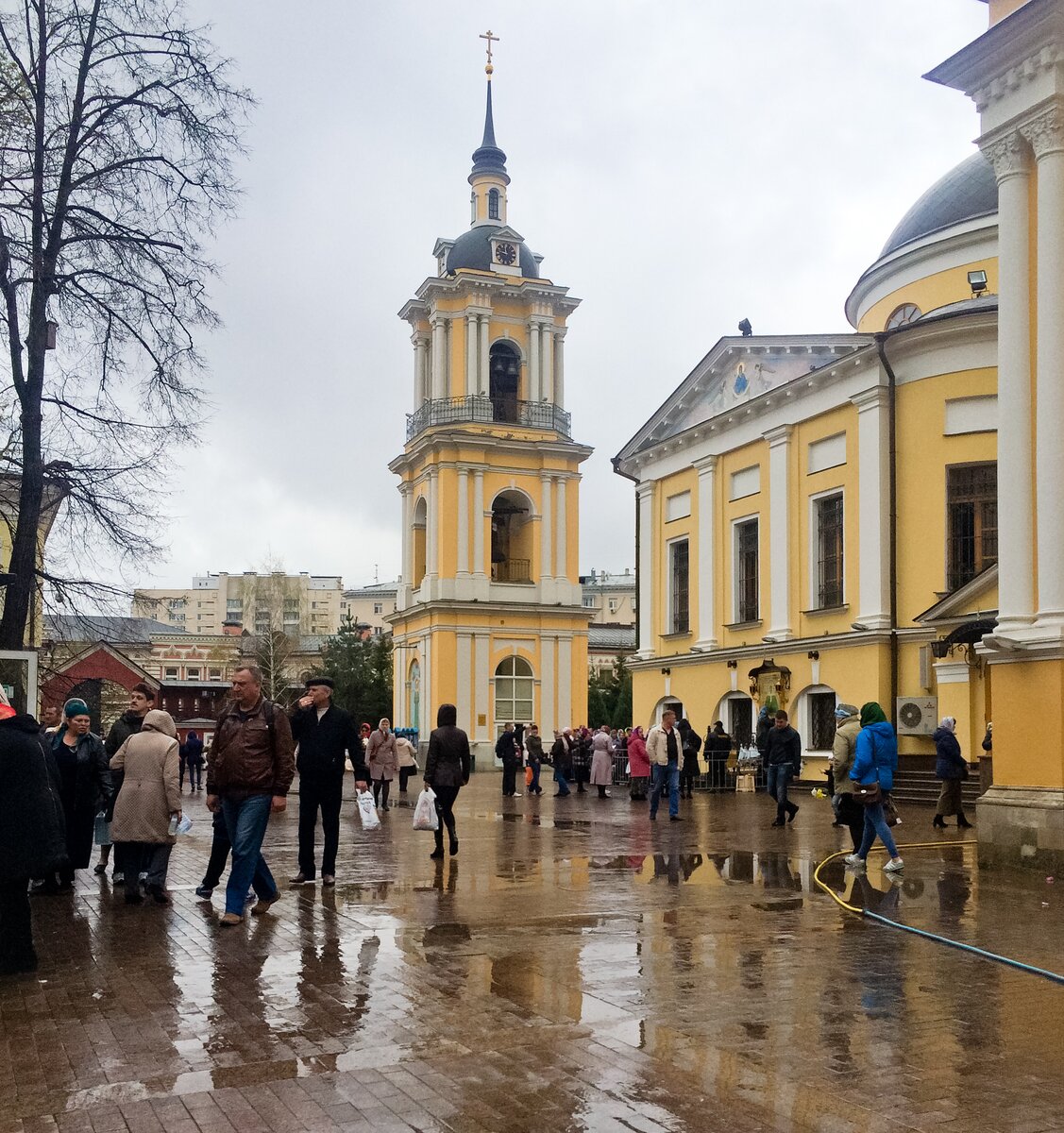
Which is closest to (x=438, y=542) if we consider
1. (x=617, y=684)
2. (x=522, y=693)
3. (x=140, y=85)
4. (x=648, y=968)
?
(x=522, y=693)

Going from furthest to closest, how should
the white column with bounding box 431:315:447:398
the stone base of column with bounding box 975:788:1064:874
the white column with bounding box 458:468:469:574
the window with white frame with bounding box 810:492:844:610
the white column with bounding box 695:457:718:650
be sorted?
the white column with bounding box 431:315:447:398 → the white column with bounding box 458:468:469:574 → the white column with bounding box 695:457:718:650 → the window with white frame with bounding box 810:492:844:610 → the stone base of column with bounding box 975:788:1064:874

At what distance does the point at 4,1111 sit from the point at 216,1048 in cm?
111

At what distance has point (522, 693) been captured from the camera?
5344cm

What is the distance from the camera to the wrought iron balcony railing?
174 feet

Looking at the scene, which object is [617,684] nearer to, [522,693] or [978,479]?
[522,693]

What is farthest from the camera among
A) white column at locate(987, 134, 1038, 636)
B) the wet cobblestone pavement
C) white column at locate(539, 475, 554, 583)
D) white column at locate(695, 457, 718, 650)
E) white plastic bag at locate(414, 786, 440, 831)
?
white column at locate(539, 475, 554, 583)

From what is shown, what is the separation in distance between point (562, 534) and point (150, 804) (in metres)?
43.9

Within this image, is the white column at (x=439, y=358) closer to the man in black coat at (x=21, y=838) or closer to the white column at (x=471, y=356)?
the white column at (x=471, y=356)

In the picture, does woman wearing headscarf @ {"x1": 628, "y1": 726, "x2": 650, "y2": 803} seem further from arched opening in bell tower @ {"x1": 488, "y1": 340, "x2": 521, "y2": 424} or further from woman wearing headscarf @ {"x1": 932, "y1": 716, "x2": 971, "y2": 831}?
arched opening in bell tower @ {"x1": 488, "y1": 340, "x2": 521, "y2": 424}

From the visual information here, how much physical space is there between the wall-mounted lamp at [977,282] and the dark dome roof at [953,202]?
166 cm

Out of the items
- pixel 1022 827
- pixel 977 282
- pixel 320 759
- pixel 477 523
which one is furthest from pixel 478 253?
pixel 320 759

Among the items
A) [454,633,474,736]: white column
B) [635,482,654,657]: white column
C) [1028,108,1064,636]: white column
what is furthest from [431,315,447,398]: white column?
[1028,108,1064,636]: white column

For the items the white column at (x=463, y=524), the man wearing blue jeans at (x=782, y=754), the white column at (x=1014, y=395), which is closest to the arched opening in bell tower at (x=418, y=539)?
the white column at (x=463, y=524)

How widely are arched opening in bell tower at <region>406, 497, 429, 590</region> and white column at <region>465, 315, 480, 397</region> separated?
222 inches
